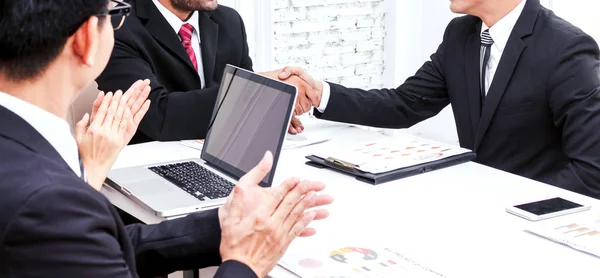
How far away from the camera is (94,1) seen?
117 centimetres

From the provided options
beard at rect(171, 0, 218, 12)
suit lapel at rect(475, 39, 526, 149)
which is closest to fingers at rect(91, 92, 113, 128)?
beard at rect(171, 0, 218, 12)

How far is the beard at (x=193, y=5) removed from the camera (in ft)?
9.20

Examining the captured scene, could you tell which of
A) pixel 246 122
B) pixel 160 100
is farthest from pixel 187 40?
pixel 246 122

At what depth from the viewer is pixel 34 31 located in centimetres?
111

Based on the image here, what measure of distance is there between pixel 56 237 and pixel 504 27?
Result: 1.81m

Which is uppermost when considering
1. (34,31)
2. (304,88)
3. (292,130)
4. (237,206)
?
(34,31)

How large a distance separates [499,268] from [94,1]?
847 millimetres

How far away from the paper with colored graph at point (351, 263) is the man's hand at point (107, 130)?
0.53 m

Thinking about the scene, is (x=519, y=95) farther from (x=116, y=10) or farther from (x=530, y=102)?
(x=116, y=10)

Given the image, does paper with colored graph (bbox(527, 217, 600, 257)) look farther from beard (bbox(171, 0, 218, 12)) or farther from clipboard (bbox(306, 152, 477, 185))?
beard (bbox(171, 0, 218, 12))

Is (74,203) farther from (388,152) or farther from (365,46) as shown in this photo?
(365,46)

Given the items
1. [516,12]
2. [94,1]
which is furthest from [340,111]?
[94,1]

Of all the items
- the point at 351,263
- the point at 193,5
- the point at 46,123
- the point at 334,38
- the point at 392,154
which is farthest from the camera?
the point at 334,38

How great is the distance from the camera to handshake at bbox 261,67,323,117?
8.73 feet
